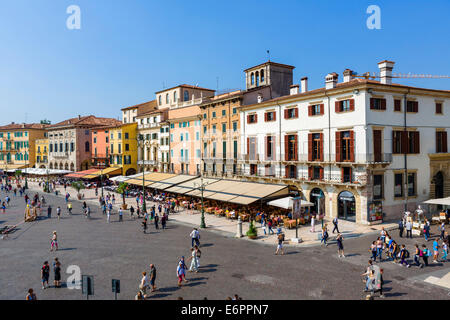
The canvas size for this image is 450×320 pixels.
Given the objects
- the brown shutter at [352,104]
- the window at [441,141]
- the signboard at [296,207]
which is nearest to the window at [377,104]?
the brown shutter at [352,104]

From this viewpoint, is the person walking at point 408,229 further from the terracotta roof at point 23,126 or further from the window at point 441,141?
the terracotta roof at point 23,126

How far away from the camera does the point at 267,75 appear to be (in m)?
42.3

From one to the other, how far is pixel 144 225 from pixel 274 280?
13.7 meters

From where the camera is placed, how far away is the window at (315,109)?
30391mm

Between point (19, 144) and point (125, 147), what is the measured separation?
145 feet

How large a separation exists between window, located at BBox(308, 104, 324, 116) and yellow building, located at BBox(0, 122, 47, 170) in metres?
80.6

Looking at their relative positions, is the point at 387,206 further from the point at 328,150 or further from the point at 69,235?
the point at 69,235

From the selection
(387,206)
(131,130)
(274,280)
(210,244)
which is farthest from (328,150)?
(131,130)

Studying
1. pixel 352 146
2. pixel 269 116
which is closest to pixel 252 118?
pixel 269 116

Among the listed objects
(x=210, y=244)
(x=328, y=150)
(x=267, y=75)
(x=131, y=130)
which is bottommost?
(x=210, y=244)

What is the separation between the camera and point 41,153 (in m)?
84.8

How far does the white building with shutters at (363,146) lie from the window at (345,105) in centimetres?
8

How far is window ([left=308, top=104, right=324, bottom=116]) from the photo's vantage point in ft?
99.7

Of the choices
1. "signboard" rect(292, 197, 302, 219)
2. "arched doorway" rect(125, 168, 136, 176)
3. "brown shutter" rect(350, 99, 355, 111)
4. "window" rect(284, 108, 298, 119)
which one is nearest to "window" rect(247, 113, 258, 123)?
"window" rect(284, 108, 298, 119)
